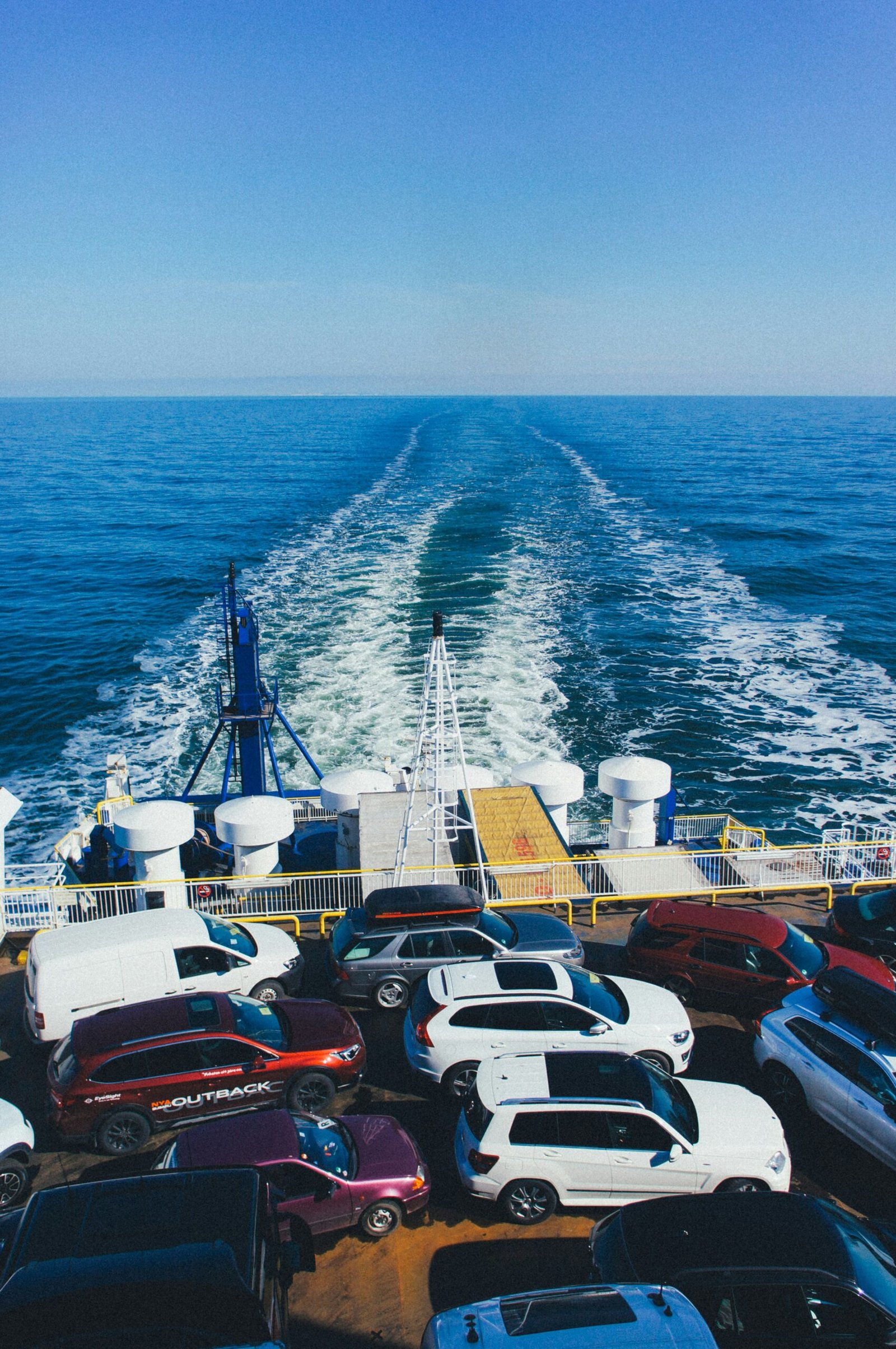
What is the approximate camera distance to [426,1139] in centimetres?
938

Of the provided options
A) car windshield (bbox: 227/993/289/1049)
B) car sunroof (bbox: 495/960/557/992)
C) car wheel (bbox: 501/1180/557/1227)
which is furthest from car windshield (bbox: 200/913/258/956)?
car wheel (bbox: 501/1180/557/1227)

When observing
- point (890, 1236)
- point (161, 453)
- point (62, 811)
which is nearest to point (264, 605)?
point (62, 811)

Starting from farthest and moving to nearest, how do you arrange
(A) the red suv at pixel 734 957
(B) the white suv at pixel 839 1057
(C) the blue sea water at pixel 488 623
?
(C) the blue sea water at pixel 488 623 → (A) the red suv at pixel 734 957 → (B) the white suv at pixel 839 1057

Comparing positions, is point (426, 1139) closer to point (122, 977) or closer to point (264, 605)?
point (122, 977)

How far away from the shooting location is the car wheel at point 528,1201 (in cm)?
803

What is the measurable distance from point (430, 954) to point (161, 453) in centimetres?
13533

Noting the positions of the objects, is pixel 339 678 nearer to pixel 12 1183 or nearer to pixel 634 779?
pixel 634 779

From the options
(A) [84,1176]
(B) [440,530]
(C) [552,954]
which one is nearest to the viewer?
(A) [84,1176]

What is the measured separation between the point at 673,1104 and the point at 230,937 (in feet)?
20.5

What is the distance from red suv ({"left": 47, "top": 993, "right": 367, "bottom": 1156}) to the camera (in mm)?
9055

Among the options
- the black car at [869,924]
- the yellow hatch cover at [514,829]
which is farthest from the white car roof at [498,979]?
the black car at [869,924]

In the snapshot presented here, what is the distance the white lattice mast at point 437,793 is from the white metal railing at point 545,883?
24.7 inches

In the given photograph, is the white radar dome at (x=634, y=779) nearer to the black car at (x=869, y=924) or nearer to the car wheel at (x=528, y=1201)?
the black car at (x=869, y=924)

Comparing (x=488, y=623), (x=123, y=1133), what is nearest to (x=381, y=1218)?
(x=123, y=1133)
